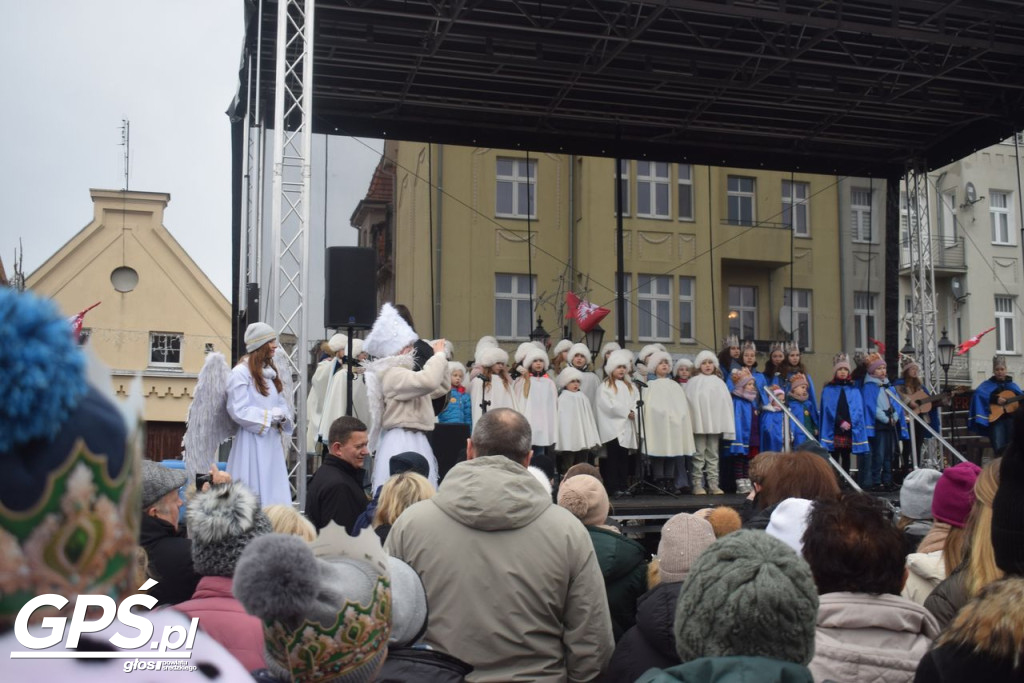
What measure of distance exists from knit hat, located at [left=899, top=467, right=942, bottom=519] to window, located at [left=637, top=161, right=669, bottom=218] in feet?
57.0

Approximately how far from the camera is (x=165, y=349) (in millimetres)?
26516

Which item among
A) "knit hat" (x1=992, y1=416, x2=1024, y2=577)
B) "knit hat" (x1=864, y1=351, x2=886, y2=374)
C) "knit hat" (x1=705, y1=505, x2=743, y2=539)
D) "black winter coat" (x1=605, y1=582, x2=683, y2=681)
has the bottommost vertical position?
"black winter coat" (x1=605, y1=582, x2=683, y2=681)

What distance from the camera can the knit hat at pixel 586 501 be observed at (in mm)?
3945

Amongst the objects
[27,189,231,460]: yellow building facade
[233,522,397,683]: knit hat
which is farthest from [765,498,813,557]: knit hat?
[27,189,231,460]: yellow building facade

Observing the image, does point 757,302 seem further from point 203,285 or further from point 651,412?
point 203,285

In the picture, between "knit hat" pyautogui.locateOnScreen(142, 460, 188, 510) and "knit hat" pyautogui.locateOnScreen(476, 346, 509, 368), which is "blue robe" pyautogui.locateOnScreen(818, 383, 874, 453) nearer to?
"knit hat" pyautogui.locateOnScreen(476, 346, 509, 368)

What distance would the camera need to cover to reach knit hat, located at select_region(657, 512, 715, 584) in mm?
3262

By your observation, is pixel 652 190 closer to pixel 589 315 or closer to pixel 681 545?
pixel 589 315

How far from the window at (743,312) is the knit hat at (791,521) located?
19519mm

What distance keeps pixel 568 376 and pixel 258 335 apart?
19.7 feet

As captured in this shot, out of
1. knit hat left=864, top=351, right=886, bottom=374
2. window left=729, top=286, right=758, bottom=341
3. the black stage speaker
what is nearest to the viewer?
the black stage speaker

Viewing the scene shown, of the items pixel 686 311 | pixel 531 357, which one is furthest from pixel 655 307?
pixel 531 357

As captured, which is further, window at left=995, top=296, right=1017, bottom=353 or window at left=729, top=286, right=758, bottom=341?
window at left=995, top=296, right=1017, bottom=353

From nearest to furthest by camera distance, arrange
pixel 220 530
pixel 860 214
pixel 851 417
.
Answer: pixel 220 530 < pixel 851 417 < pixel 860 214
